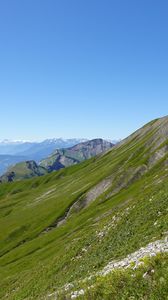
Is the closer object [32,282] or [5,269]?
[32,282]

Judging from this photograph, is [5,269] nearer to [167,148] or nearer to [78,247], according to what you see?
[78,247]

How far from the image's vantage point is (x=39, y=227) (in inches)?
4584

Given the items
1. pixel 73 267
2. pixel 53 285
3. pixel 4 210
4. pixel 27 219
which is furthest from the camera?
pixel 4 210

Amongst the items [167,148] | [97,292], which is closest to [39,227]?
[167,148]

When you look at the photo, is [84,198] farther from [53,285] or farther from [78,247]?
[53,285]

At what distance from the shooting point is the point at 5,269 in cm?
7731

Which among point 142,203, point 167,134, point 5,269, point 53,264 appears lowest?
point 5,269

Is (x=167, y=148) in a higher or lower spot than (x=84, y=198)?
higher

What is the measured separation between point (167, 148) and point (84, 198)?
111 ft

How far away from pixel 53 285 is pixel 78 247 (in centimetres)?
1082

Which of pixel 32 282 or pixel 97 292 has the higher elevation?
pixel 97 292

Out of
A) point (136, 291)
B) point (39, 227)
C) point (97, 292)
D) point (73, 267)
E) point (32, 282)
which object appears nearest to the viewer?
point (136, 291)

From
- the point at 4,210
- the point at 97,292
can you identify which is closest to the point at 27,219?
the point at 4,210

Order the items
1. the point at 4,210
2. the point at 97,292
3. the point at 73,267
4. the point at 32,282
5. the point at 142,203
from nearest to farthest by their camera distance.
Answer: the point at 97,292
the point at 73,267
the point at 32,282
the point at 142,203
the point at 4,210
